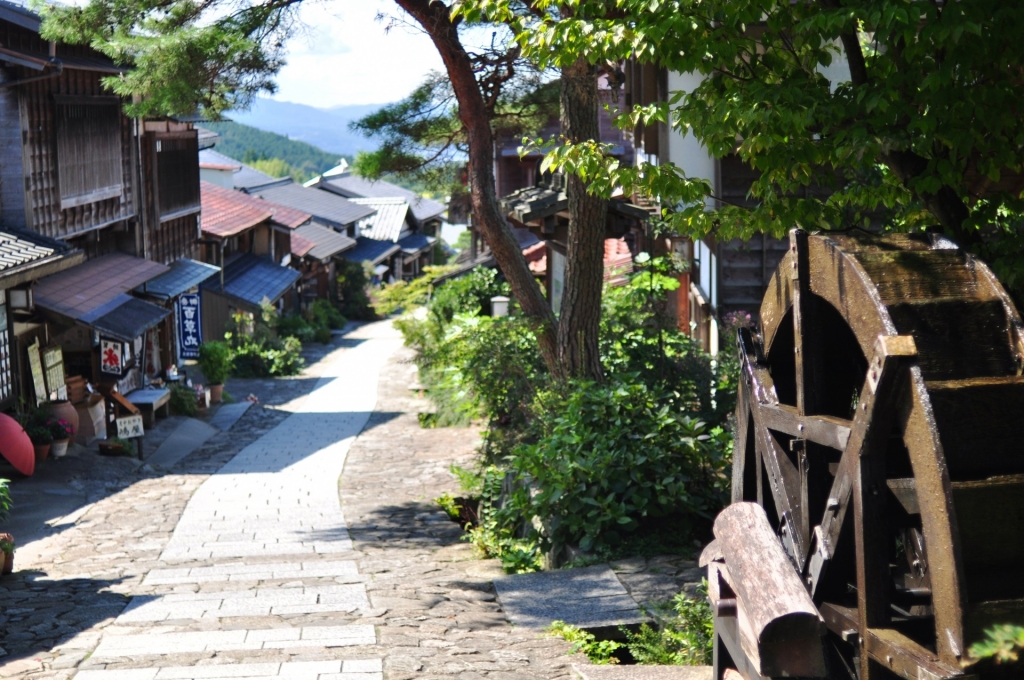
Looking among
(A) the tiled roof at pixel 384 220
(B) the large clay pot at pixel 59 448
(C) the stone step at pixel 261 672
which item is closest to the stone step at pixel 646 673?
(C) the stone step at pixel 261 672

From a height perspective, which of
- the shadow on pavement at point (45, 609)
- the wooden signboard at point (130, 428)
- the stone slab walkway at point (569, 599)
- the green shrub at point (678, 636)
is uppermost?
the green shrub at point (678, 636)

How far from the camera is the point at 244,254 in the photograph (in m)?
38.7

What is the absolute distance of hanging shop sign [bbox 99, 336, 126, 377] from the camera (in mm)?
19625

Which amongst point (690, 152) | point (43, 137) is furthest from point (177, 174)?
point (690, 152)

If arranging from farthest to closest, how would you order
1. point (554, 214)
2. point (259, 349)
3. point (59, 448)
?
point (259, 349) < point (59, 448) < point (554, 214)

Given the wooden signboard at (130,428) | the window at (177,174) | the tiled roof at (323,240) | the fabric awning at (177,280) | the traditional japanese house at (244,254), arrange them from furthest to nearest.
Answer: the tiled roof at (323,240) → the traditional japanese house at (244,254) → the window at (177,174) → the fabric awning at (177,280) → the wooden signboard at (130,428)

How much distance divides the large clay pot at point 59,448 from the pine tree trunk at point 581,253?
8540mm

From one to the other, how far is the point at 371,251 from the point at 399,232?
5135 millimetres

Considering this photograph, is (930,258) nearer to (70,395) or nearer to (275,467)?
(275,467)

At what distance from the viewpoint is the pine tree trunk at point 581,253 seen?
1139 centimetres

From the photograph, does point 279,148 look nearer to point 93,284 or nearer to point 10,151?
point 93,284

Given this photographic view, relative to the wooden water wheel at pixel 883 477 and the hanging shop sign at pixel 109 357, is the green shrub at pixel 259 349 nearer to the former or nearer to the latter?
the hanging shop sign at pixel 109 357

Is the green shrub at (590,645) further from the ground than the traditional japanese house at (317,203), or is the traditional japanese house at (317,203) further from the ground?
the traditional japanese house at (317,203)

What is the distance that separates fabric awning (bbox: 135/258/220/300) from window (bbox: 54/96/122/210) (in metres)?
2.42
